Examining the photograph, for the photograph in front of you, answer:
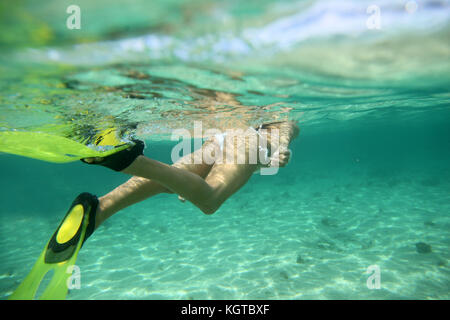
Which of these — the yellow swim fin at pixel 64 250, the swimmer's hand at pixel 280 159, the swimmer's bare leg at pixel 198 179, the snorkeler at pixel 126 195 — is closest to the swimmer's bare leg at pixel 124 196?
the snorkeler at pixel 126 195

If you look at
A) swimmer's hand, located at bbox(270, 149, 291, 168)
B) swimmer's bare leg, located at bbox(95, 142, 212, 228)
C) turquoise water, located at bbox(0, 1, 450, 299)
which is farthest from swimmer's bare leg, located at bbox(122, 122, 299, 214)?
turquoise water, located at bbox(0, 1, 450, 299)

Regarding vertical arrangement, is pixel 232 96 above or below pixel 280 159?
above

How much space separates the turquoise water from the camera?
15.8 ft

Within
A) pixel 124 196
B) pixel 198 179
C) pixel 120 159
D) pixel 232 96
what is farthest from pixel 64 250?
pixel 232 96

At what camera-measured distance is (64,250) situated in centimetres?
415

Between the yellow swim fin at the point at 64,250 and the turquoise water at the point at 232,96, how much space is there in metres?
3.40

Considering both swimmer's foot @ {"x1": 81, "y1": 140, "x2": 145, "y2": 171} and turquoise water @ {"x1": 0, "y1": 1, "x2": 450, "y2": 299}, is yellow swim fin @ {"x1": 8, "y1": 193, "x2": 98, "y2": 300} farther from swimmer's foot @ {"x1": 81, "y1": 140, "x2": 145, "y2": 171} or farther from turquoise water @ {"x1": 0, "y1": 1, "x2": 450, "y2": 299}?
turquoise water @ {"x1": 0, "y1": 1, "x2": 450, "y2": 299}

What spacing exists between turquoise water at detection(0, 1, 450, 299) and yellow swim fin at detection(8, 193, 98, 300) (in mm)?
3403

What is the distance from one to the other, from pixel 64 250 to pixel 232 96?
775 centimetres

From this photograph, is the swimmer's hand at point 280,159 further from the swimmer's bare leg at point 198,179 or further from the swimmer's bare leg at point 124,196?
the swimmer's bare leg at point 124,196

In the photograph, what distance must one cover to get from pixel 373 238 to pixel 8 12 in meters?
14.7

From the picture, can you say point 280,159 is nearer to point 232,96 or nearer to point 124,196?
point 124,196
